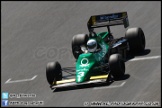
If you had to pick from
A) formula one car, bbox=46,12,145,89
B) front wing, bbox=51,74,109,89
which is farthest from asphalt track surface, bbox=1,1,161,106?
formula one car, bbox=46,12,145,89

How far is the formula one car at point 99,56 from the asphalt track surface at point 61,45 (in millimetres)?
359

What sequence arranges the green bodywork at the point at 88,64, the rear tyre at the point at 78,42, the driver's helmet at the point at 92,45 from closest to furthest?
1. the green bodywork at the point at 88,64
2. the driver's helmet at the point at 92,45
3. the rear tyre at the point at 78,42

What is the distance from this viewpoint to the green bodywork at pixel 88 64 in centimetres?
1784

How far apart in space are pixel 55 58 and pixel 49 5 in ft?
23.9

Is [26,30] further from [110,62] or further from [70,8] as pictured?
[110,62]

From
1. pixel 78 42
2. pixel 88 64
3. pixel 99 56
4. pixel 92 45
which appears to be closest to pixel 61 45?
pixel 78 42

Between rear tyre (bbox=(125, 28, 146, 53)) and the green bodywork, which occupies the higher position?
rear tyre (bbox=(125, 28, 146, 53))

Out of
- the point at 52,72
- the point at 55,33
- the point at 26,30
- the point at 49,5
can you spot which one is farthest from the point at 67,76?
the point at 49,5

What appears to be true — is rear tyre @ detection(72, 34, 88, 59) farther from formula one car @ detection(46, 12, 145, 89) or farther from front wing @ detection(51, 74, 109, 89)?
front wing @ detection(51, 74, 109, 89)

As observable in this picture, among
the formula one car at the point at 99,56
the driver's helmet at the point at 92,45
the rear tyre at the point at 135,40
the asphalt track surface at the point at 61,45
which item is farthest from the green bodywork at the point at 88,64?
the rear tyre at the point at 135,40

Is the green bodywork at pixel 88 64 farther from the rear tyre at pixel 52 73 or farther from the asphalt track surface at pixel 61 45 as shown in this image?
the rear tyre at pixel 52 73

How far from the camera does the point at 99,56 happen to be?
18.7m

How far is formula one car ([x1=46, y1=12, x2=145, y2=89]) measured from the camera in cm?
1759

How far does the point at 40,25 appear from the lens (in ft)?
87.2
